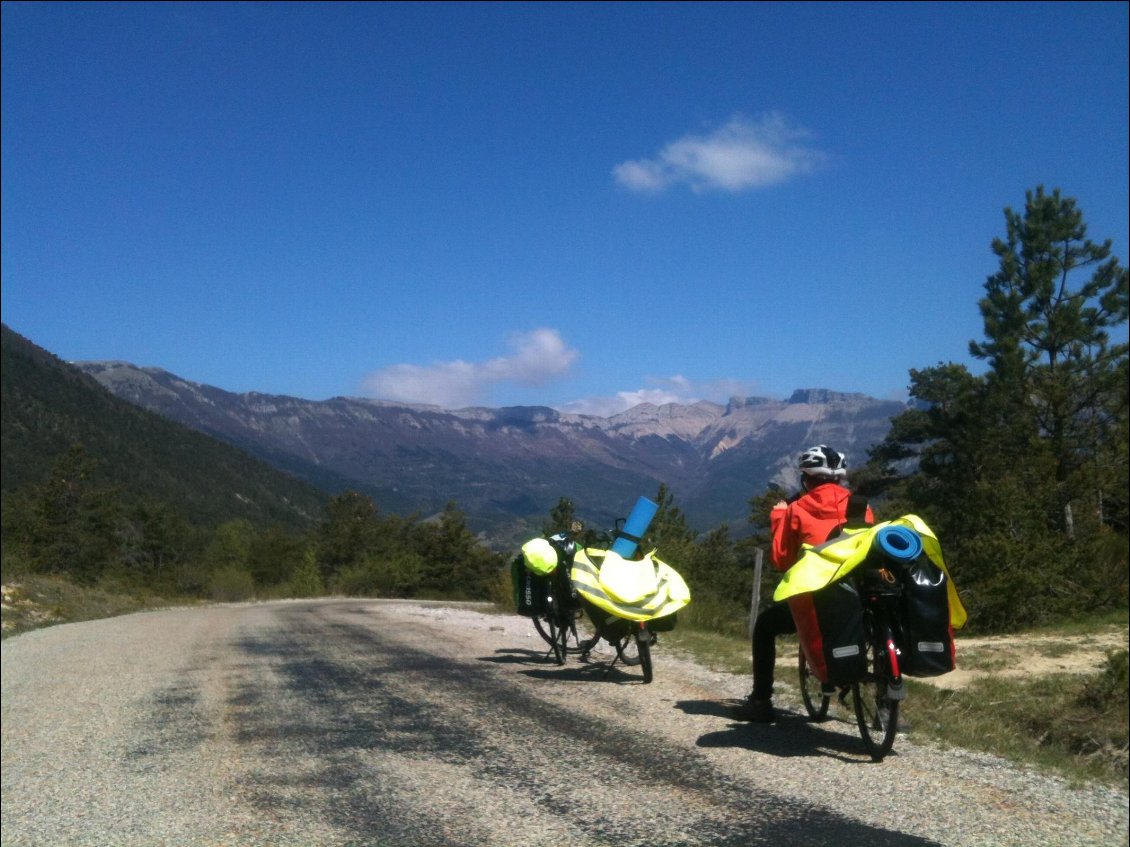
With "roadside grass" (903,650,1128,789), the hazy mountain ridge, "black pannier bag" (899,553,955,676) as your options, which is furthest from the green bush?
the hazy mountain ridge

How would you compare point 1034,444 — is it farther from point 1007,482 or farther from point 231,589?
point 231,589

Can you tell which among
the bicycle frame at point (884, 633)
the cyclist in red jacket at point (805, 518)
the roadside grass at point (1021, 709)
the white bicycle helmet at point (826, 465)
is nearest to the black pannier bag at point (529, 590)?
the roadside grass at point (1021, 709)

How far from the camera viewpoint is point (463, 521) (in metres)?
78.6

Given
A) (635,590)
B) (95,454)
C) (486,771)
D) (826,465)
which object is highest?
(95,454)

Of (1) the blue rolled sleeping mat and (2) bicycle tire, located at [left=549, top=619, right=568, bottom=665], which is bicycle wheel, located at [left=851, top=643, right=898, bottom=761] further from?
(2) bicycle tire, located at [left=549, top=619, right=568, bottom=665]

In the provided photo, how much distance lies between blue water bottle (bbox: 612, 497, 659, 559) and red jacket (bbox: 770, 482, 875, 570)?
2361 mm

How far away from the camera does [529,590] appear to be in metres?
9.40

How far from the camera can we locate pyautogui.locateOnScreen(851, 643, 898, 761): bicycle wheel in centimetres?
489

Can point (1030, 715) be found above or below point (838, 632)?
below

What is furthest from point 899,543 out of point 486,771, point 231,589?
point 231,589

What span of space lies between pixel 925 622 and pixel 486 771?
2563 mm

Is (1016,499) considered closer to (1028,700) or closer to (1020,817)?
(1028,700)

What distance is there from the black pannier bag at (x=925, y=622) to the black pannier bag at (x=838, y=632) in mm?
235

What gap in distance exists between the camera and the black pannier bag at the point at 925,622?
4.66 meters
